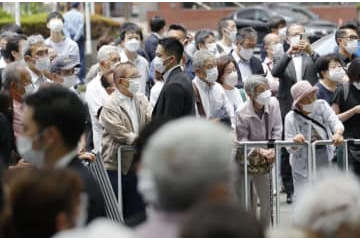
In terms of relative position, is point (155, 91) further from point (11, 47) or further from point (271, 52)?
point (271, 52)

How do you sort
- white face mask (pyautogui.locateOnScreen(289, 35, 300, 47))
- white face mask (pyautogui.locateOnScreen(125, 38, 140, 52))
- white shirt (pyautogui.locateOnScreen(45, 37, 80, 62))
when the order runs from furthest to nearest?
white shirt (pyautogui.locateOnScreen(45, 37, 80, 62))
white face mask (pyautogui.locateOnScreen(125, 38, 140, 52))
white face mask (pyautogui.locateOnScreen(289, 35, 300, 47))

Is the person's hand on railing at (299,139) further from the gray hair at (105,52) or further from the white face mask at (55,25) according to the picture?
the white face mask at (55,25)

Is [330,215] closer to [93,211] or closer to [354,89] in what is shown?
[93,211]

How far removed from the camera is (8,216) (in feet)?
16.9

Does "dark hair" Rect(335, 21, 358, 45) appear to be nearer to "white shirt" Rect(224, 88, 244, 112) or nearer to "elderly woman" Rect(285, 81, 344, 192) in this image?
"white shirt" Rect(224, 88, 244, 112)

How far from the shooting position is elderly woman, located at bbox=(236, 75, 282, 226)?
10.5 meters

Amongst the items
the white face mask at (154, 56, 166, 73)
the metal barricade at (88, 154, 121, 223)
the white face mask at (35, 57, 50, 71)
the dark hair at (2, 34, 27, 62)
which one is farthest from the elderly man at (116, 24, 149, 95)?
the metal barricade at (88, 154, 121, 223)

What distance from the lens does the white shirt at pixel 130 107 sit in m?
10.2

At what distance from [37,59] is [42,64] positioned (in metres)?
0.08

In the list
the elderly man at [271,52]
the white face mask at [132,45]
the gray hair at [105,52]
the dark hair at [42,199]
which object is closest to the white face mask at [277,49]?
the elderly man at [271,52]

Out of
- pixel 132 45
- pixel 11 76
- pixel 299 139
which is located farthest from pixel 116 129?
pixel 132 45

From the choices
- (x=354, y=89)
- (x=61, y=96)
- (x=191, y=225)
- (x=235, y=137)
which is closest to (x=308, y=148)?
(x=235, y=137)

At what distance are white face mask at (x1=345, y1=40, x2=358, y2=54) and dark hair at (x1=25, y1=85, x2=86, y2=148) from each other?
7.42m

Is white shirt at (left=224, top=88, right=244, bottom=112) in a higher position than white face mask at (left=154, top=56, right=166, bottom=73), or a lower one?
lower
